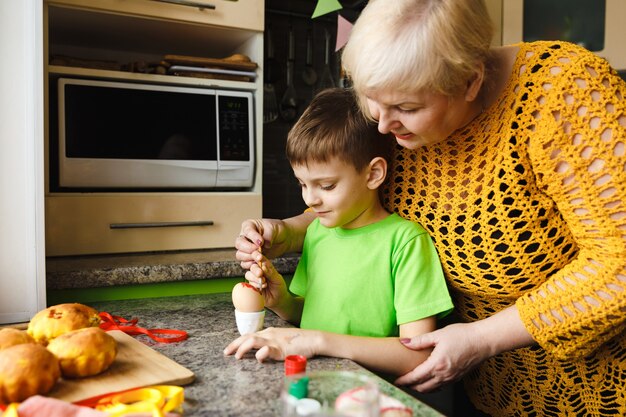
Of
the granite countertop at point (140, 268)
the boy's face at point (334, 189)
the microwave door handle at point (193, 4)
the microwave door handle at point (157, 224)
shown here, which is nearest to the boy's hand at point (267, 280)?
the boy's face at point (334, 189)

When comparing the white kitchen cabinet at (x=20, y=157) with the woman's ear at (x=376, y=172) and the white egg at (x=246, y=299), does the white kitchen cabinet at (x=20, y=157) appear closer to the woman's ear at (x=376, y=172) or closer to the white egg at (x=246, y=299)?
the white egg at (x=246, y=299)

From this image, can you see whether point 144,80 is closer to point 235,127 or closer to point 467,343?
point 235,127

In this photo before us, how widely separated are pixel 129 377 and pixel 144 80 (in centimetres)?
108

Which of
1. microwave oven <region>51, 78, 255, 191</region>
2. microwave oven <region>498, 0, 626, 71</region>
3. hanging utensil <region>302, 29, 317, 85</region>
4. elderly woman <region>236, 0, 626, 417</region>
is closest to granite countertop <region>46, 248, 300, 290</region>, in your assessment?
microwave oven <region>51, 78, 255, 191</region>

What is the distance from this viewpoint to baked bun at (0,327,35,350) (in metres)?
0.73

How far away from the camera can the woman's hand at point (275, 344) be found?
0.85m

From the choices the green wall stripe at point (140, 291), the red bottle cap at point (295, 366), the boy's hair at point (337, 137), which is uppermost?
the boy's hair at point (337, 137)

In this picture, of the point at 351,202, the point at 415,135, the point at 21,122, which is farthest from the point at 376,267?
the point at 21,122

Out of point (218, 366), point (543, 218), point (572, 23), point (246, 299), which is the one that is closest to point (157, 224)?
point (246, 299)

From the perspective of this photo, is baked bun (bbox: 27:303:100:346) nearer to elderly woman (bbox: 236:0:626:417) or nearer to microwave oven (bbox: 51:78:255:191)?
elderly woman (bbox: 236:0:626:417)

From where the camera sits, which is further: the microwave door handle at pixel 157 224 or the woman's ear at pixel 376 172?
the microwave door handle at pixel 157 224

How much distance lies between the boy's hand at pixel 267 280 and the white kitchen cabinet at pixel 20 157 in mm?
400

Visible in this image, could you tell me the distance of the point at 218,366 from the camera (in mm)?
834

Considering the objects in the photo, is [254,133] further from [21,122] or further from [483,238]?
[483,238]
